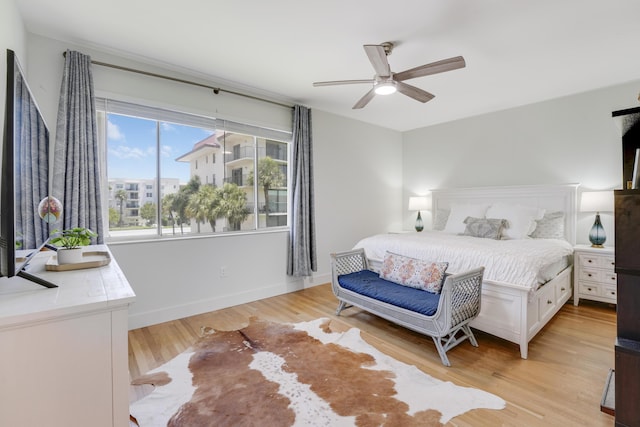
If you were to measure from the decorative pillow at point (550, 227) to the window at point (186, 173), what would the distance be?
3394mm

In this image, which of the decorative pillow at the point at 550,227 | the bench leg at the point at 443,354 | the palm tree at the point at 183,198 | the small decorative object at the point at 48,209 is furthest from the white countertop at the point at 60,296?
the decorative pillow at the point at 550,227

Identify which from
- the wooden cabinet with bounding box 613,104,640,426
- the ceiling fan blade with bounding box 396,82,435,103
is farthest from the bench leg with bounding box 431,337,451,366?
the ceiling fan blade with bounding box 396,82,435,103

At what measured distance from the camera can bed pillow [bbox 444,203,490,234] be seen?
161 inches

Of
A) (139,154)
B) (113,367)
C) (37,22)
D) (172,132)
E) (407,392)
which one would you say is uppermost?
(37,22)

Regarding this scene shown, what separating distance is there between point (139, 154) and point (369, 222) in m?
3.53

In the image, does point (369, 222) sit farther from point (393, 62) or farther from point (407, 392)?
point (407, 392)

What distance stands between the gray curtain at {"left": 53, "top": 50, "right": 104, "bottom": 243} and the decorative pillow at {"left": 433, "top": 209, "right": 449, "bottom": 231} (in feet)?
14.1

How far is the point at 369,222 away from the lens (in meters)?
5.12

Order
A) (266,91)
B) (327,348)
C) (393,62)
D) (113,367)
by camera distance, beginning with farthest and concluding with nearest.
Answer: (266,91), (393,62), (327,348), (113,367)

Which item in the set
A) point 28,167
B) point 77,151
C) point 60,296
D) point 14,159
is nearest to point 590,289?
point 60,296

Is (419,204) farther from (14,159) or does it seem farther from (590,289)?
(14,159)

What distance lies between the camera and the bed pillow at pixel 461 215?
408cm

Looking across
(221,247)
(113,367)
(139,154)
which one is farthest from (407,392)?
(139,154)

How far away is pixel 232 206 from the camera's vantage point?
143 inches
